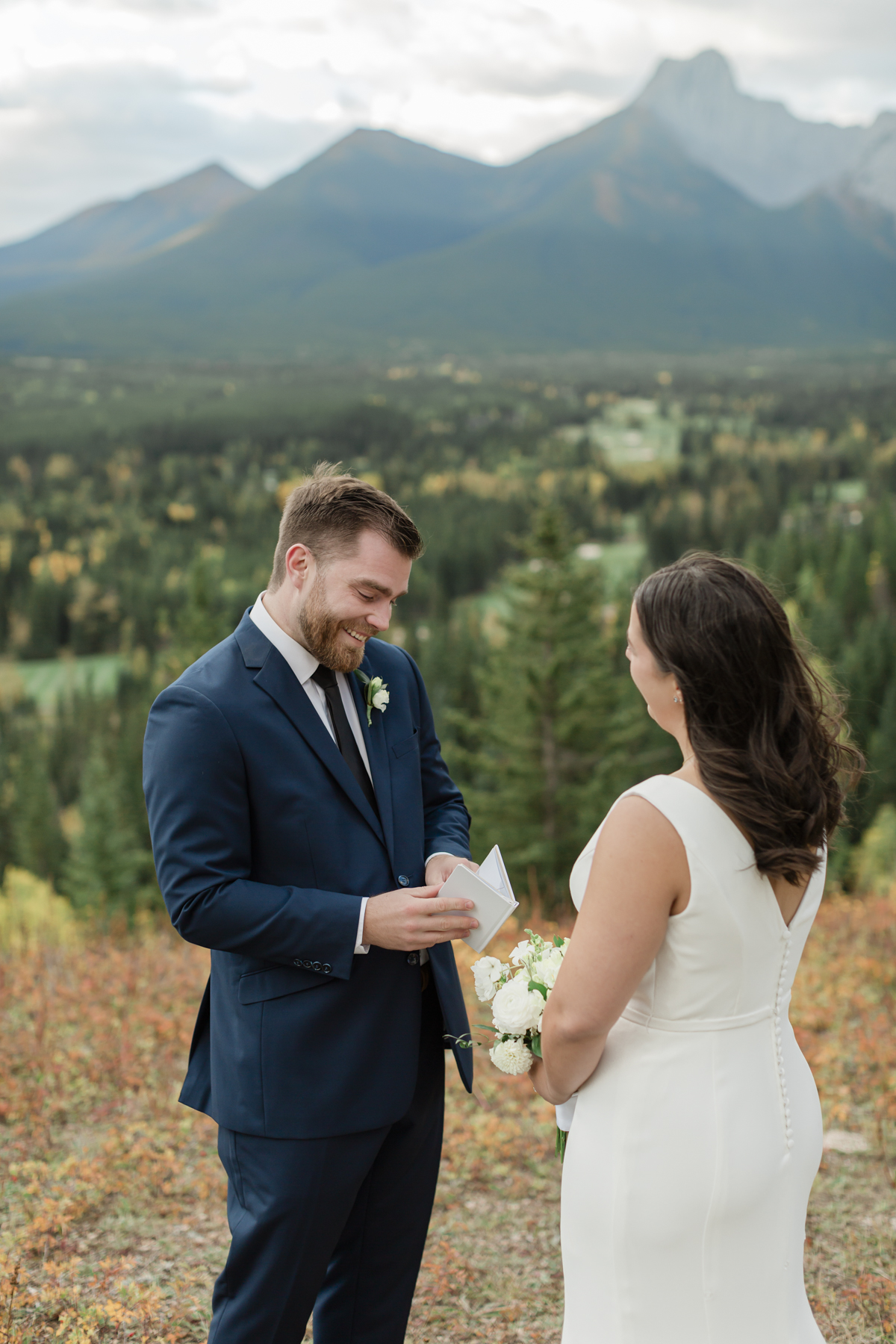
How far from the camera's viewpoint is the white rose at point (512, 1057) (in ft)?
8.72

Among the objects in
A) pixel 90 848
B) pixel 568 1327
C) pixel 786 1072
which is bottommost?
pixel 90 848

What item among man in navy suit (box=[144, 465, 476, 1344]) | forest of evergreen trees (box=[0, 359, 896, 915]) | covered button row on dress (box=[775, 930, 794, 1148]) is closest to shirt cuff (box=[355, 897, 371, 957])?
man in navy suit (box=[144, 465, 476, 1344])

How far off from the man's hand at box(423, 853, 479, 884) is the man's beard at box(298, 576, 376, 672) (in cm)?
64

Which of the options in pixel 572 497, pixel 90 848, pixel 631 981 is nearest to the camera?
pixel 631 981

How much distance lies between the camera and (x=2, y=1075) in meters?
5.54

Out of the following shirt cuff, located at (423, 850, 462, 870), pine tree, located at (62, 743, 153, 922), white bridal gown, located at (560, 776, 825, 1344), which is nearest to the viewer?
white bridal gown, located at (560, 776, 825, 1344)

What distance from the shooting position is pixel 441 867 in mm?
3074

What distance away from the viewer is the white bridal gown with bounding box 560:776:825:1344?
234cm

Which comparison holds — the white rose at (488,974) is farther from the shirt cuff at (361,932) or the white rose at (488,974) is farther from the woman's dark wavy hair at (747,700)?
the woman's dark wavy hair at (747,700)

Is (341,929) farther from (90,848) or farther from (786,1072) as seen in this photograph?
(90,848)

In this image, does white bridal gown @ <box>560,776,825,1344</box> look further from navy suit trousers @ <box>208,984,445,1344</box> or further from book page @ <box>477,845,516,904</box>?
navy suit trousers @ <box>208,984,445,1344</box>

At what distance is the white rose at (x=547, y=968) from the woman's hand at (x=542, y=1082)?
195 mm

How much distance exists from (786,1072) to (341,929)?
116 cm

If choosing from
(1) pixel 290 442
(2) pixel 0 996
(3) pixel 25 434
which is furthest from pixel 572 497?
(2) pixel 0 996
